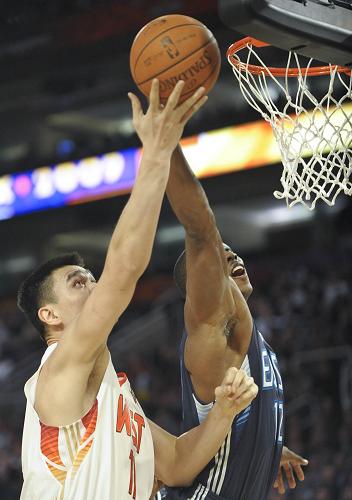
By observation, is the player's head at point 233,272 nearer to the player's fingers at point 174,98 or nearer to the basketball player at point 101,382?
the basketball player at point 101,382

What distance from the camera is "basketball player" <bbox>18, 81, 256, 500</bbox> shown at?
99.9 inches

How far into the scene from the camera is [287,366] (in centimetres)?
990

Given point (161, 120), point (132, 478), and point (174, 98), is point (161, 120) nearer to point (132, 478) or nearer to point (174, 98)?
point (174, 98)

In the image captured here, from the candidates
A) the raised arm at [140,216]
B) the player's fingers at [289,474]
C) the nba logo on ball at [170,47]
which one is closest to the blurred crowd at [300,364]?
the player's fingers at [289,474]

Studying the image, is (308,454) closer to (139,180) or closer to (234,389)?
(234,389)

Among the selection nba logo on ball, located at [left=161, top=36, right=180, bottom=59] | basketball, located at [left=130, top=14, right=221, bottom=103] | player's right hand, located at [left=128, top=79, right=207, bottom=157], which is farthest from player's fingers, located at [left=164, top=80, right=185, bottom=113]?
nba logo on ball, located at [left=161, top=36, right=180, bottom=59]

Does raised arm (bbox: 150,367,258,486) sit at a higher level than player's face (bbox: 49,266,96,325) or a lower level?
lower

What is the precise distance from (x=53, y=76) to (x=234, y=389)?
37.2 feet

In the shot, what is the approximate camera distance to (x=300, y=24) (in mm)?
2945

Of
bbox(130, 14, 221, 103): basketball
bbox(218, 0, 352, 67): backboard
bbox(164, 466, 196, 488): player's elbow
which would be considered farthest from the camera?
bbox(164, 466, 196, 488): player's elbow

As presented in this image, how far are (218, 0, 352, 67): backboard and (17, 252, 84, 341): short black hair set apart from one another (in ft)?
3.28

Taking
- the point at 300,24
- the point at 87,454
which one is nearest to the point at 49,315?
the point at 87,454

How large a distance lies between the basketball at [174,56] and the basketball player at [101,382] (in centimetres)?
16

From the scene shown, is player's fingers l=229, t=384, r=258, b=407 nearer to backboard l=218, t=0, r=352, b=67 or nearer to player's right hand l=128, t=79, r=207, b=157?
player's right hand l=128, t=79, r=207, b=157
